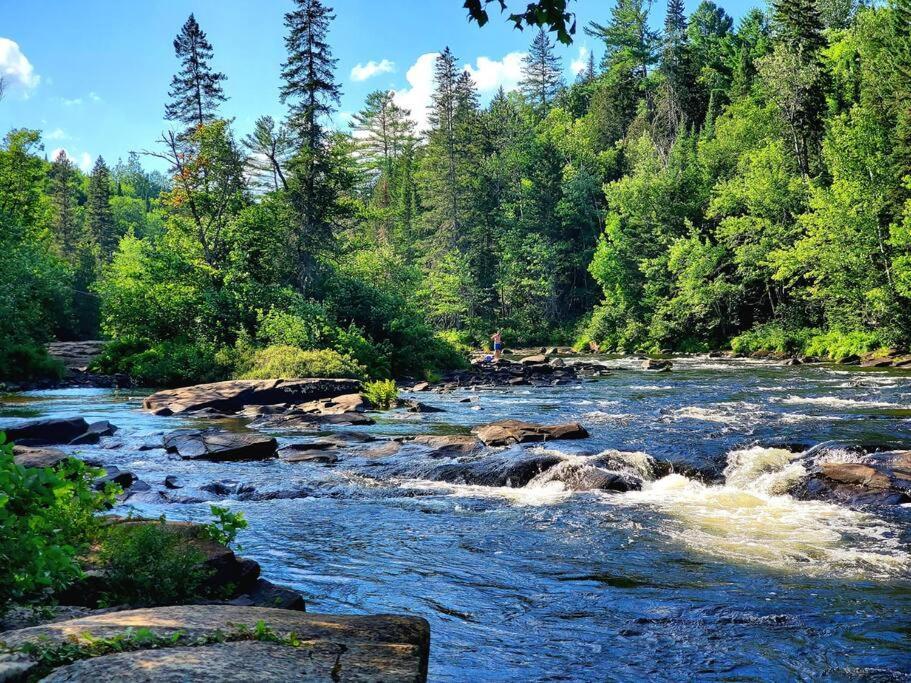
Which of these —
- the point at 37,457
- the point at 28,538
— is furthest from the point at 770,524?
the point at 37,457

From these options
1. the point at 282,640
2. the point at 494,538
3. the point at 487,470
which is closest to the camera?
the point at 282,640

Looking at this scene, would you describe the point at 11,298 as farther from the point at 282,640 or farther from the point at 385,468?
the point at 282,640

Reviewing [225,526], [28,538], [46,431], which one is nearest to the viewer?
[28,538]

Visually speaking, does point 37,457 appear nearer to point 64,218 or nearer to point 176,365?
point 176,365

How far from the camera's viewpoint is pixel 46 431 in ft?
48.5

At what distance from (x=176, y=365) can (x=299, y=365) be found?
245 inches

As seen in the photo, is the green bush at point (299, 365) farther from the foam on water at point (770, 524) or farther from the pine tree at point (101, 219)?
the pine tree at point (101, 219)

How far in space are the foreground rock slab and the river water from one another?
4.13 ft

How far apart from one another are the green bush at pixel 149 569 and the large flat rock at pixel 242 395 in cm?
1560

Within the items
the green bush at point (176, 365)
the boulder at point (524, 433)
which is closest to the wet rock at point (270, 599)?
the boulder at point (524, 433)

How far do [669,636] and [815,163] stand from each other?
137ft

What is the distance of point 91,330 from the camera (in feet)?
180

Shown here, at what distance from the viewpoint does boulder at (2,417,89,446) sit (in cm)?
1444

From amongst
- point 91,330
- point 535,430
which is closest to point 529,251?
point 91,330
